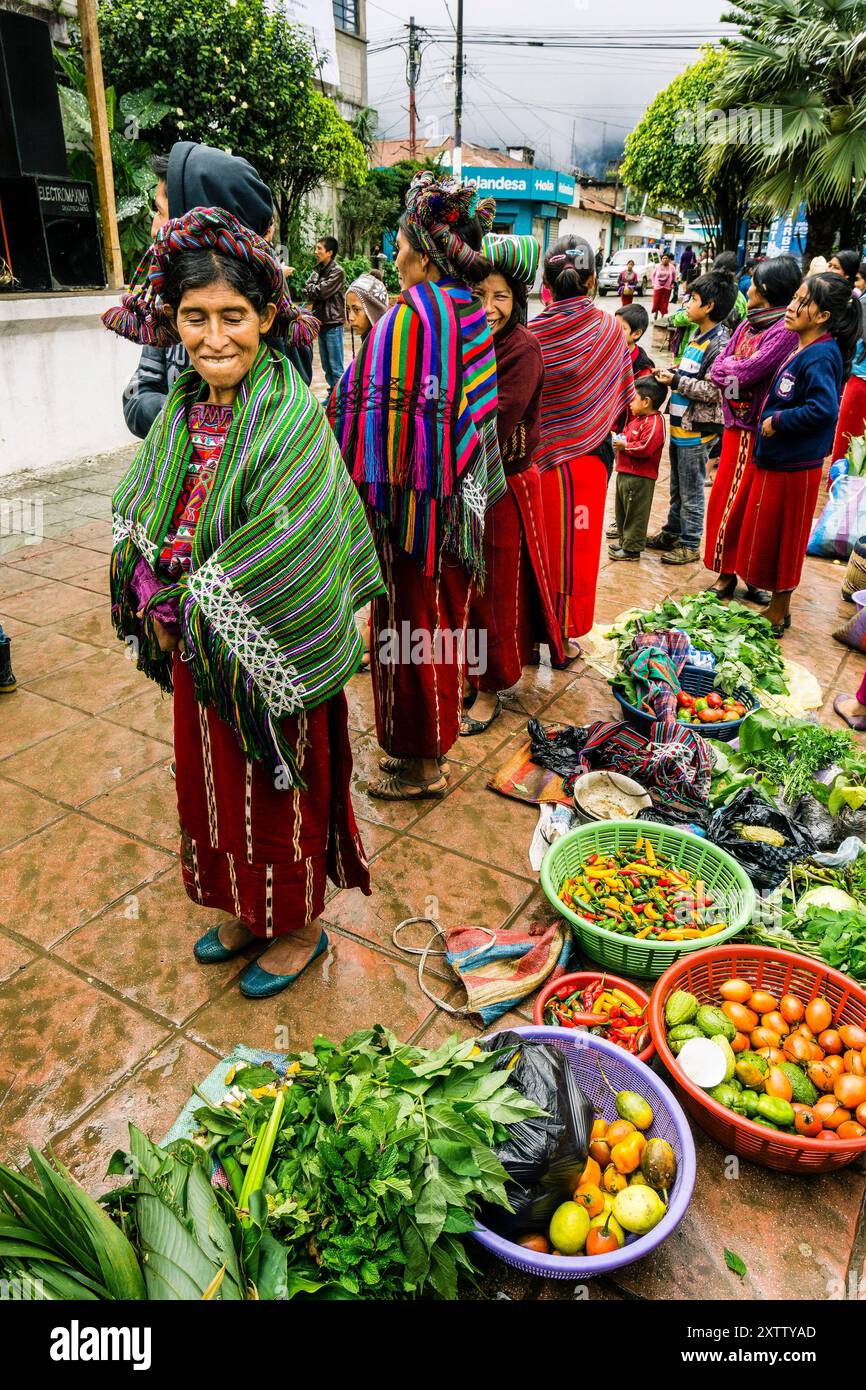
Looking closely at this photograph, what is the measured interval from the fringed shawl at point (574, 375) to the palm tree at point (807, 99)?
23.7 feet

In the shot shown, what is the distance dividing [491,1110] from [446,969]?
2.74 feet

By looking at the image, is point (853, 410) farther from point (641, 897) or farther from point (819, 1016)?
point (819, 1016)

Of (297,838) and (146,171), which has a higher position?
(146,171)

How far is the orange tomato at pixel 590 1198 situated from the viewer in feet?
5.65

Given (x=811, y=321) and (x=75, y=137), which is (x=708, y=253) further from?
(x=811, y=321)

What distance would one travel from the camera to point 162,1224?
4.75 ft

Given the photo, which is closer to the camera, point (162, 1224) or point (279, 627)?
point (162, 1224)

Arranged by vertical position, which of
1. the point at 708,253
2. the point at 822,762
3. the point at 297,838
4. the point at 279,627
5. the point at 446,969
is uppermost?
the point at 708,253

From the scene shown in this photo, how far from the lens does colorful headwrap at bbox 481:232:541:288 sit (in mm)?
3199

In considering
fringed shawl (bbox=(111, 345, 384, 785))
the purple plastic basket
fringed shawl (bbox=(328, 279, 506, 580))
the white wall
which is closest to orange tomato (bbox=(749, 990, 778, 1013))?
the purple plastic basket

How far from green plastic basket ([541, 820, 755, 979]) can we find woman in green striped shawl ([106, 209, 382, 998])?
77 centimetres

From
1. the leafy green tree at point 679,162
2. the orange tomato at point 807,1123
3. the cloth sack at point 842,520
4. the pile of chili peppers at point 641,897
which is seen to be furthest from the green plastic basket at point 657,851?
the leafy green tree at point 679,162

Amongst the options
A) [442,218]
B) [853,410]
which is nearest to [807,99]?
[853,410]

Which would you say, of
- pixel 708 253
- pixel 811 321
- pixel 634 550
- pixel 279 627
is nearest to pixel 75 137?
pixel 634 550
